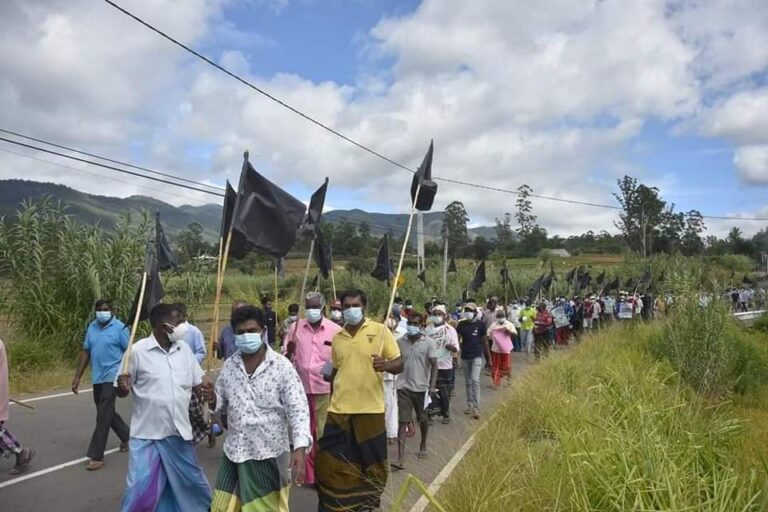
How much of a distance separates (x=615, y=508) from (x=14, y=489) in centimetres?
554

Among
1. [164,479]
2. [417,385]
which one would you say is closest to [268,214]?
[164,479]

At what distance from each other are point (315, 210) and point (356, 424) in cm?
323

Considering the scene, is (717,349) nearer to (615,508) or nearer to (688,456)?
(688,456)

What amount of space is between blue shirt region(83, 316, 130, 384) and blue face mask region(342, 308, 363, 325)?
312cm

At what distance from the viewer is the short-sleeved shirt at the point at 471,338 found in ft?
33.4

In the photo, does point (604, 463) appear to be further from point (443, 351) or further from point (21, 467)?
point (21, 467)

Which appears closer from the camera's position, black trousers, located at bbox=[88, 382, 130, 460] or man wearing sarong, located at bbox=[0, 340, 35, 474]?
man wearing sarong, located at bbox=[0, 340, 35, 474]

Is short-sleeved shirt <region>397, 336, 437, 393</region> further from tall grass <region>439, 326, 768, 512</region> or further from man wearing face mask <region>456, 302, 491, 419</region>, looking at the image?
man wearing face mask <region>456, 302, 491, 419</region>

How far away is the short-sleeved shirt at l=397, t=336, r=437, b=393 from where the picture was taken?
25.6ft

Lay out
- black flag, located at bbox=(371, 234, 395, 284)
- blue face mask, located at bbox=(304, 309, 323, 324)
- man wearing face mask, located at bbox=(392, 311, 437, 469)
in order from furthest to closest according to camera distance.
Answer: black flag, located at bbox=(371, 234, 395, 284)
man wearing face mask, located at bbox=(392, 311, 437, 469)
blue face mask, located at bbox=(304, 309, 323, 324)

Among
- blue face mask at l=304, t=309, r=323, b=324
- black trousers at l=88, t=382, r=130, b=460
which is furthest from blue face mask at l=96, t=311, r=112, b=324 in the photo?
blue face mask at l=304, t=309, r=323, b=324

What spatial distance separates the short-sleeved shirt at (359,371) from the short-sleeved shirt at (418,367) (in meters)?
2.23

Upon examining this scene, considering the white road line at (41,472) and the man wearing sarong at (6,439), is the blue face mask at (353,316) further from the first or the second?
the white road line at (41,472)

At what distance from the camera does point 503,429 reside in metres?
7.06
